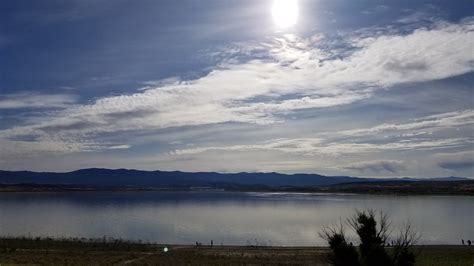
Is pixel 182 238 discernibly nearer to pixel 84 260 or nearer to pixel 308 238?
pixel 308 238

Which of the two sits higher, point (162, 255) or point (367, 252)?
point (367, 252)

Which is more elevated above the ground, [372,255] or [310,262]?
[372,255]

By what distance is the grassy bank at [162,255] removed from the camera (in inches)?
1737

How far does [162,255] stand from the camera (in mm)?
50594

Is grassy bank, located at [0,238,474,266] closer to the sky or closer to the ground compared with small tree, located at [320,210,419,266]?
closer to the ground

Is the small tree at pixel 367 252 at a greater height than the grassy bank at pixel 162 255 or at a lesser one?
greater

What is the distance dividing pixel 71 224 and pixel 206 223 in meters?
25.3

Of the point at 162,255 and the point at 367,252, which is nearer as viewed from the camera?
the point at 367,252

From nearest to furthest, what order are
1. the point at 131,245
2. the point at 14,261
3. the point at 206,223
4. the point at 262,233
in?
the point at 14,261, the point at 131,245, the point at 262,233, the point at 206,223

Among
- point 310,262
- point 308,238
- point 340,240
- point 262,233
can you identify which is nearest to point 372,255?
point 340,240

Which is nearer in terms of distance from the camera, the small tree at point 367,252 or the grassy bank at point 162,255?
the small tree at point 367,252

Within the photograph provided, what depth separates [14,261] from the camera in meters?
43.0

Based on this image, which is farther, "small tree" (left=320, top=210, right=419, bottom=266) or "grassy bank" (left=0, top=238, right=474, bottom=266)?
"grassy bank" (left=0, top=238, right=474, bottom=266)

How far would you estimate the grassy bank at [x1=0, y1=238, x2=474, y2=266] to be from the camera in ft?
145
